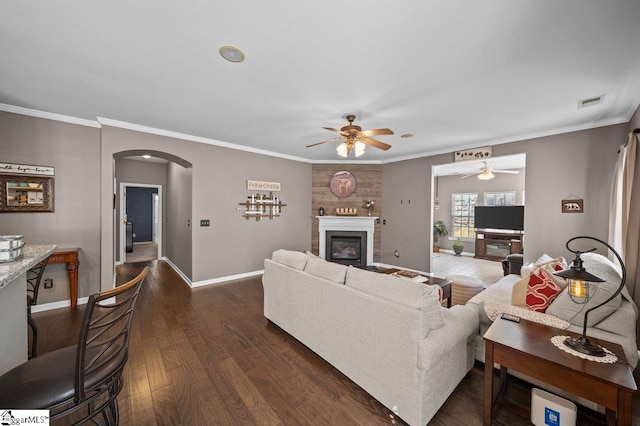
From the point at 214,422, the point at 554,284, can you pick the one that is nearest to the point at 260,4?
the point at 214,422

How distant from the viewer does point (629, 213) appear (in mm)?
2455

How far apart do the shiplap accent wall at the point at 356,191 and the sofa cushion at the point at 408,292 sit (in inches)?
164

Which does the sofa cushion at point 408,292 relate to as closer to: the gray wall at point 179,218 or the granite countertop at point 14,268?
the granite countertop at point 14,268

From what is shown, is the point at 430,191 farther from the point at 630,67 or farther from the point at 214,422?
the point at 214,422

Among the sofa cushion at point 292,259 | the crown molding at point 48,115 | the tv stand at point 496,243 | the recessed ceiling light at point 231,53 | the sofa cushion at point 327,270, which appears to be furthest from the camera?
the tv stand at point 496,243

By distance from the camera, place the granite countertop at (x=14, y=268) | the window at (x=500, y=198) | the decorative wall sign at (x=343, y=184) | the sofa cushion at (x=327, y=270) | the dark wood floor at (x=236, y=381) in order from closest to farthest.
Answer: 1. the granite countertop at (x=14, y=268)
2. the dark wood floor at (x=236, y=381)
3. the sofa cushion at (x=327, y=270)
4. the decorative wall sign at (x=343, y=184)
5. the window at (x=500, y=198)

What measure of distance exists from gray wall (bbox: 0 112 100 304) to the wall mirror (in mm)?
70

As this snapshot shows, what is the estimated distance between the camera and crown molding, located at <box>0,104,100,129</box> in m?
3.08

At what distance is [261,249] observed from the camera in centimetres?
526

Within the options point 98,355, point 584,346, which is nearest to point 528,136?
point 584,346

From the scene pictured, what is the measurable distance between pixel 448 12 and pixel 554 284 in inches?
88.8

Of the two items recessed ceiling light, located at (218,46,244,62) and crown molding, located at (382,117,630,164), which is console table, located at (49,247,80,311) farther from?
crown molding, located at (382,117,630,164)

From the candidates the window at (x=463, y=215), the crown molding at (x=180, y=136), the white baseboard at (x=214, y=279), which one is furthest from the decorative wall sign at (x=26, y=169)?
the window at (x=463, y=215)

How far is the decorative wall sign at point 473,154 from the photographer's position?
14.8 feet
